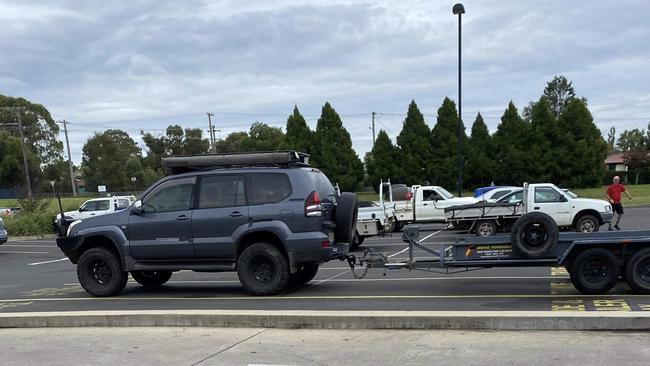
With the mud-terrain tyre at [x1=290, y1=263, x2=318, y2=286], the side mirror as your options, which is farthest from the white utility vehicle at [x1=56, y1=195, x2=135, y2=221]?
the mud-terrain tyre at [x1=290, y1=263, x2=318, y2=286]

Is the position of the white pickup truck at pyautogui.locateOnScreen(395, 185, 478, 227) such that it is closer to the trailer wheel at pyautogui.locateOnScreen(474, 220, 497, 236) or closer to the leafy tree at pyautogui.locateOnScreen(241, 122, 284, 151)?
the trailer wheel at pyautogui.locateOnScreen(474, 220, 497, 236)

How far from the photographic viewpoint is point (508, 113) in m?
46.5

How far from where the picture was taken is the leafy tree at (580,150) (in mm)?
45094

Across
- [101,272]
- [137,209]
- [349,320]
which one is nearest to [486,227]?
[137,209]

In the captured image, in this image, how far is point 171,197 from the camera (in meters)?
9.77

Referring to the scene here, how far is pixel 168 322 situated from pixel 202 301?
173 centimetres

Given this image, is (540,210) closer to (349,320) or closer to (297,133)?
(349,320)

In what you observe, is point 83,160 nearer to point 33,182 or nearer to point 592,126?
point 33,182

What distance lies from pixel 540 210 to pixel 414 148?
28806 mm

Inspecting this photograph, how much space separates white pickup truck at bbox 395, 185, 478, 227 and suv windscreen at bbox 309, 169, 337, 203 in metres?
12.2

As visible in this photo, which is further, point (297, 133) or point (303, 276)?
point (297, 133)

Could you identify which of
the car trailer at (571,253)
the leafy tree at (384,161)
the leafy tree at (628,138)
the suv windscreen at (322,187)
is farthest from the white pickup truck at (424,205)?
the leafy tree at (628,138)

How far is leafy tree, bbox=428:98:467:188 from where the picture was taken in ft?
151

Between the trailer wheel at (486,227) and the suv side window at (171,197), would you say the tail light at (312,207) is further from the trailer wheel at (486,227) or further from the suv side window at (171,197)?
the trailer wheel at (486,227)
